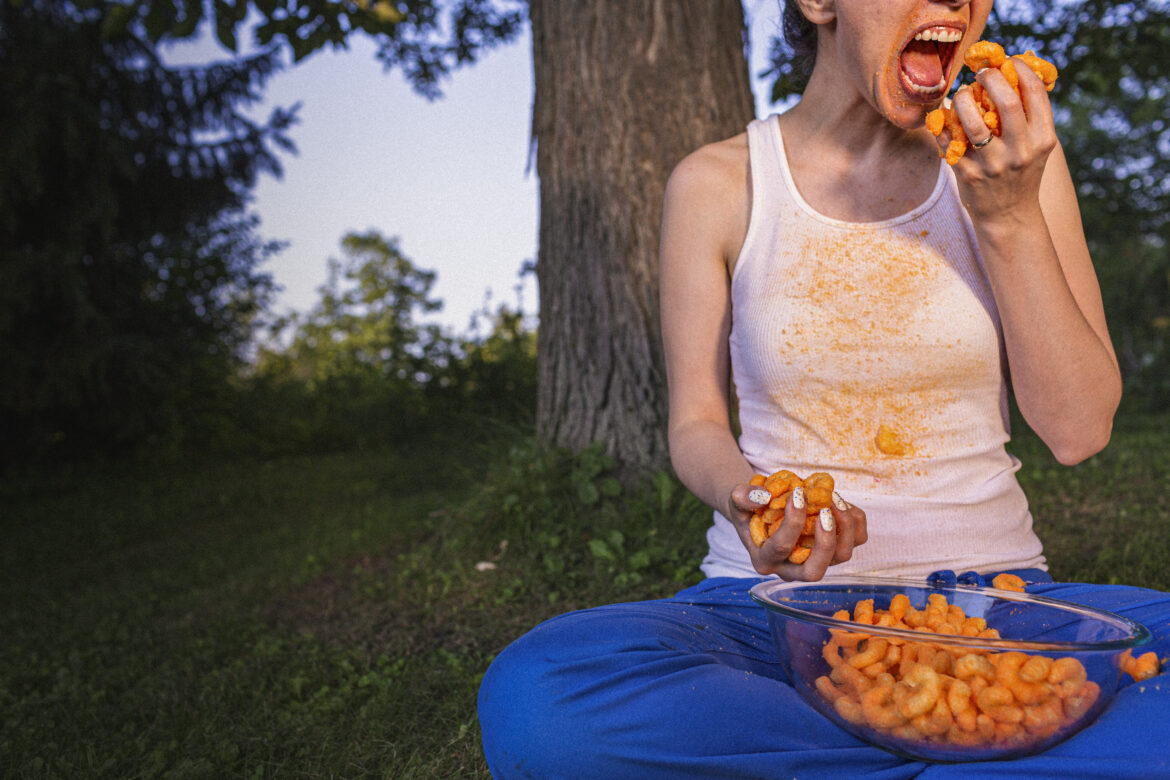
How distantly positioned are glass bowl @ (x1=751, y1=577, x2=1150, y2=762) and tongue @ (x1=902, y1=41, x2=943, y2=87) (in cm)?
89

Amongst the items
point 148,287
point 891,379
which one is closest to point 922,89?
point 891,379

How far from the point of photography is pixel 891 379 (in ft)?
4.98

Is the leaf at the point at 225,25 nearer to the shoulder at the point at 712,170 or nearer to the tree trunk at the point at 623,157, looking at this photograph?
the tree trunk at the point at 623,157

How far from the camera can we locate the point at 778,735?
3.43 ft

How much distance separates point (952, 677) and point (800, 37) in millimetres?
1358

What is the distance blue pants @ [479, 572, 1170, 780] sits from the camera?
93cm

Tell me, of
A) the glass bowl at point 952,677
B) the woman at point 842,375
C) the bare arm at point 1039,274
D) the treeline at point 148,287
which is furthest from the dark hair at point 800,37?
the treeline at point 148,287

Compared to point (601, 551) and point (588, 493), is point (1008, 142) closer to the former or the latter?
point (601, 551)

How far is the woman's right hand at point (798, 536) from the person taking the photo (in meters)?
1.04

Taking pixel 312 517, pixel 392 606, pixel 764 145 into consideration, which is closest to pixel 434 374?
pixel 312 517

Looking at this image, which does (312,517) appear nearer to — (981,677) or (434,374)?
(434,374)

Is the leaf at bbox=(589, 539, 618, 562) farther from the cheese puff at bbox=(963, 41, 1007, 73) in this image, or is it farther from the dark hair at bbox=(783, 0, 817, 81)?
the cheese puff at bbox=(963, 41, 1007, 73)

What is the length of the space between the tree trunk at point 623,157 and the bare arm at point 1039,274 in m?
1.81

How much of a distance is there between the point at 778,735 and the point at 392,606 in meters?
2.08
